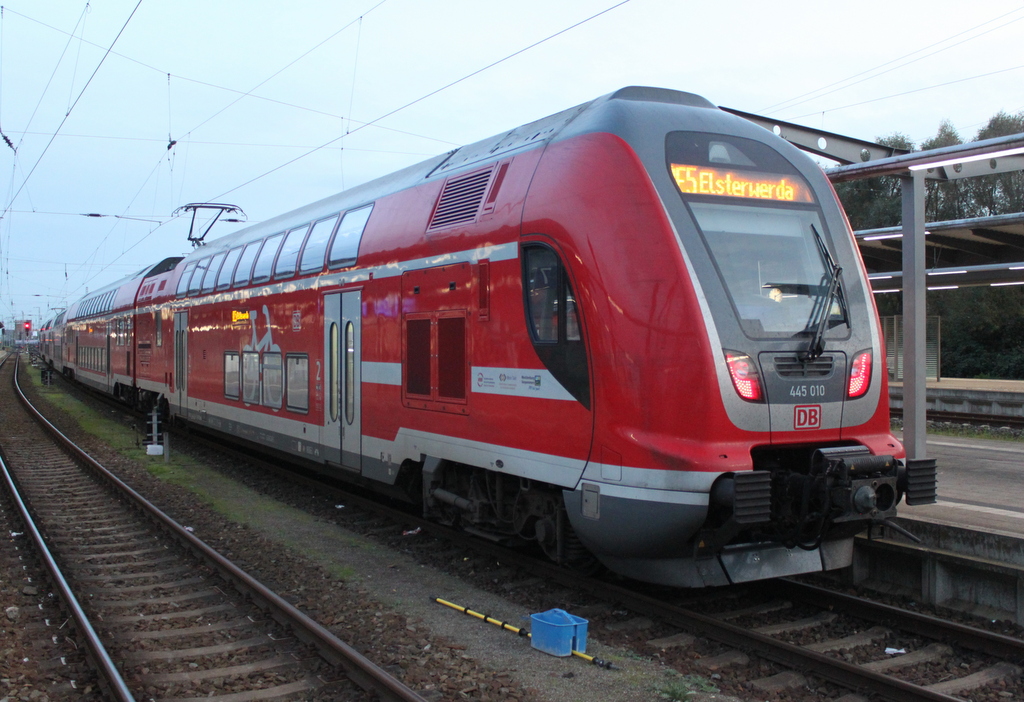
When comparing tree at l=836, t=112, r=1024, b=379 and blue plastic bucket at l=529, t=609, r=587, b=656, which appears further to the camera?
tree at l=836, t=112, r=1024, b=379

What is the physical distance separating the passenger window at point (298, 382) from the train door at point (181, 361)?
5849mm

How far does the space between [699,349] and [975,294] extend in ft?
116

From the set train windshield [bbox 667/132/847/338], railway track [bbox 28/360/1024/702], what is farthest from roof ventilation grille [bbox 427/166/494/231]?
railway track [bbox 28/360/1024/702]

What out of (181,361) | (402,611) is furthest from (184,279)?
(402,611)

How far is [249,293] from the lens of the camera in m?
12.4

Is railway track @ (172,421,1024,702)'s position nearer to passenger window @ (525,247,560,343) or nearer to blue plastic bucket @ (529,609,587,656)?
blue plastic bucket @ (529,609,587,656)

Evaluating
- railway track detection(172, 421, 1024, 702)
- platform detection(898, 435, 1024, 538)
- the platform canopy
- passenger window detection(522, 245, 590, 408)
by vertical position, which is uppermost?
the platform canopy

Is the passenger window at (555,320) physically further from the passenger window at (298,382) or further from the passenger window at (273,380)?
the passenger window at (273,380)

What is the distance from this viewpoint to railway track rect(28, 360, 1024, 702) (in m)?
4.96

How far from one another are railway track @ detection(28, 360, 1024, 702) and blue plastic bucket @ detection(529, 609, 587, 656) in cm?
32

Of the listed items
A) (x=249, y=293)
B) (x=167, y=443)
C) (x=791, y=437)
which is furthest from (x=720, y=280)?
(x=167, y=443)

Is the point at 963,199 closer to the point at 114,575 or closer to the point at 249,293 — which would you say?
the point at 249,293

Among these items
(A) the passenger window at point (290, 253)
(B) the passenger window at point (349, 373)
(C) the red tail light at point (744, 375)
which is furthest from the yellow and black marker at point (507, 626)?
(A) the passenger window at point (290, 253)

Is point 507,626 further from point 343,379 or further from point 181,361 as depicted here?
point 181,361
